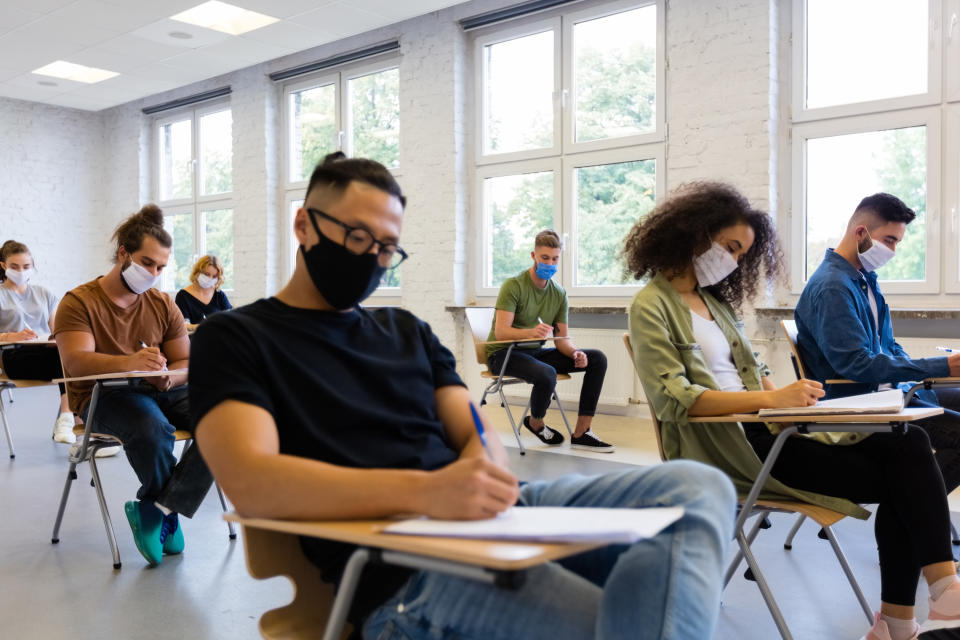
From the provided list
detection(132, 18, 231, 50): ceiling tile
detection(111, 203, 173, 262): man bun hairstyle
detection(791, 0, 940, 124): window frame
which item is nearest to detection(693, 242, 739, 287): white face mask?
detection(111, 203, 173, 262): man bun hairstyle

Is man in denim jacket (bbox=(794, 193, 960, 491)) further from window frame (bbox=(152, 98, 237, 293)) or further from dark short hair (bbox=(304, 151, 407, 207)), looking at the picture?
window frame (bbox=(152, 98, 237, 293))

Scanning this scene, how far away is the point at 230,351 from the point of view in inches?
46.4

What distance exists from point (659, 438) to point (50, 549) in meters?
2.17

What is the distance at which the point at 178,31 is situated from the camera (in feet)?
23.0

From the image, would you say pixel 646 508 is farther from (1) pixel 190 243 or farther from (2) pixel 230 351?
(1) pixel 190 243

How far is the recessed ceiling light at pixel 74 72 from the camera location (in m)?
8.17

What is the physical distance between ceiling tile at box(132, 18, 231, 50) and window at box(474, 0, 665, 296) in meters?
2.37

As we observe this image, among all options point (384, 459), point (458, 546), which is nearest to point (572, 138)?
point (384, 459)

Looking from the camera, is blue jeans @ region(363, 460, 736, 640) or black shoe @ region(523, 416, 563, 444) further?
black shoe @ region(523, 416, 563, 444)

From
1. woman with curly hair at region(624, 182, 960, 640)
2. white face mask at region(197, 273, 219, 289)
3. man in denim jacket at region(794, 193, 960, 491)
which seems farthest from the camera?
white face mask at region(197, 273, 219, 289)

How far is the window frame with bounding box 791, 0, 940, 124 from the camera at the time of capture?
15.1ft

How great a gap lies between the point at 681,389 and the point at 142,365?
67.2 inches

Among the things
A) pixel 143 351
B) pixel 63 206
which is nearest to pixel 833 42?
pixel 143 351

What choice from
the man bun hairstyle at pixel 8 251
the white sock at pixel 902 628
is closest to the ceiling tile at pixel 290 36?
the man bun hairstyle at pixel 8 251
